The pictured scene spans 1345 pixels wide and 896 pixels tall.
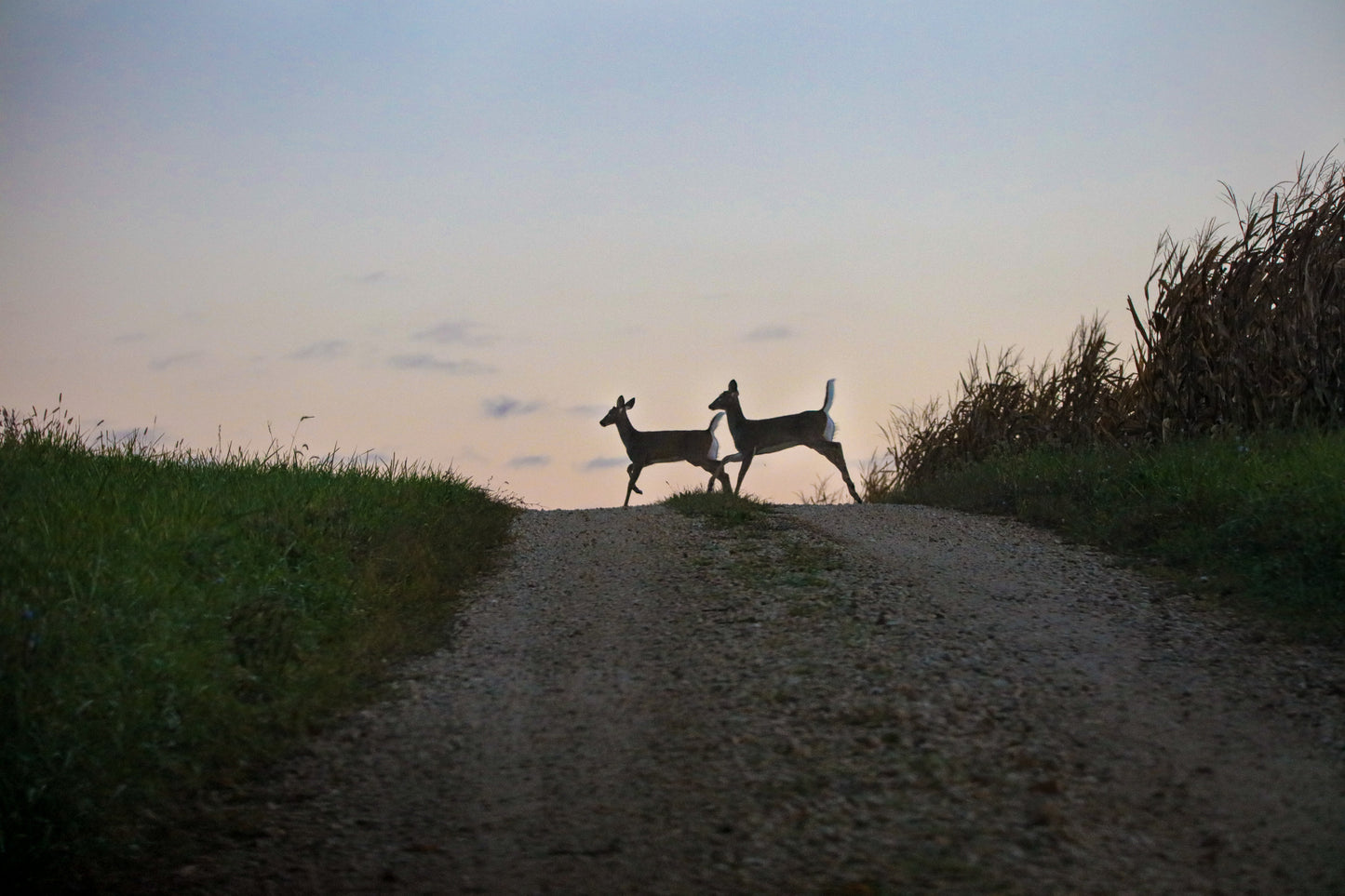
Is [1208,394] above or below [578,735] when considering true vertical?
above

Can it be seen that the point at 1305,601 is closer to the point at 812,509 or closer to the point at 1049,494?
the point at 1049,494

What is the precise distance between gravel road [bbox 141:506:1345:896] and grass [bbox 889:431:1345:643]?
701 mm

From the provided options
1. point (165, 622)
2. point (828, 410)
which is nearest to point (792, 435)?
point (828, 410)

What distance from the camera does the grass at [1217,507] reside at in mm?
9266

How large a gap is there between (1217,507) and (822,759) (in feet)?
24.4

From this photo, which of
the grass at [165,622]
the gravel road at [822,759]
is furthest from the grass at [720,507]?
the gravel road at [822,759]

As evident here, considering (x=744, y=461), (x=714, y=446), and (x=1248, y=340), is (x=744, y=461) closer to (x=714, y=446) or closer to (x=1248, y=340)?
(x=714, y=446)

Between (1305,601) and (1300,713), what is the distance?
2.64 metres

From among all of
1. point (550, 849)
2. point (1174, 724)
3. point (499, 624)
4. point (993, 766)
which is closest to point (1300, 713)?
point (1174, 724)

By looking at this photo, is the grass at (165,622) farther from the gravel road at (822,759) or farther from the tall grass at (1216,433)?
the tall grass at (1216,433)

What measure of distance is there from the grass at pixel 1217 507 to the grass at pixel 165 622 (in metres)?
6.06

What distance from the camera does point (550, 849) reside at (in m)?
4.69

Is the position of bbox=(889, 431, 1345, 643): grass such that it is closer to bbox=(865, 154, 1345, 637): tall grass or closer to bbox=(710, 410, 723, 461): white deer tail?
bbox=(865, 154, 1345, 637): tall grass

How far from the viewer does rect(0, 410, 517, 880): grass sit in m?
5.28
